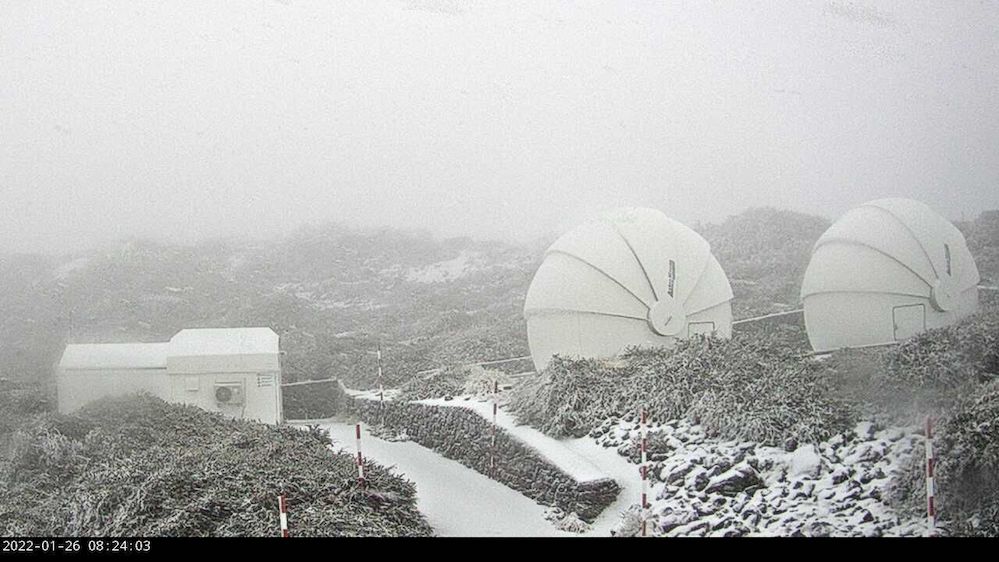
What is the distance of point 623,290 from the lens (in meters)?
6.71

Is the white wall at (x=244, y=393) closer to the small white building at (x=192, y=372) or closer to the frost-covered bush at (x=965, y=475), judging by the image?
the small white building at (x=192, y=372)

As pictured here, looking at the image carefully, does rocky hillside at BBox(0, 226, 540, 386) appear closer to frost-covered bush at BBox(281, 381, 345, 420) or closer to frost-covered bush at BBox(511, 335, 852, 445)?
frost-covered bush at BBox(281, 381, 345, 420)

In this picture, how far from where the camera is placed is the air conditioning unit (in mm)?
5676

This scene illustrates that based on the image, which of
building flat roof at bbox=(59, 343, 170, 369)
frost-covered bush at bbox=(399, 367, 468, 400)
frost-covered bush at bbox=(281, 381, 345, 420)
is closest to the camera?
building flat roof at bbox=(59, 343, 170, 369)

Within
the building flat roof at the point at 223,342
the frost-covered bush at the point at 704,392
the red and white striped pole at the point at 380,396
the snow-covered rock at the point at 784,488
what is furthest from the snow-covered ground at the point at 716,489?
the building flat roof at the point at 223,342

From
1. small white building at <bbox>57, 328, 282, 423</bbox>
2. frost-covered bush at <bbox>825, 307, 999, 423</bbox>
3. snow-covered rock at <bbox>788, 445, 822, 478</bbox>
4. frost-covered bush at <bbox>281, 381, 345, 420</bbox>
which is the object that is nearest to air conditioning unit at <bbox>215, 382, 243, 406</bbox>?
small white building at <bbox>57, 328, 282, 423</bbox>

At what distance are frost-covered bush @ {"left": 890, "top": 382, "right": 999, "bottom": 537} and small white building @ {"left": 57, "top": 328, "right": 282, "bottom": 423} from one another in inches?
138

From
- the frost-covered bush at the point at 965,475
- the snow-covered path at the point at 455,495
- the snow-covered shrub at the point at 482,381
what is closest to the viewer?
the frost-covered bush at the point at 965,475

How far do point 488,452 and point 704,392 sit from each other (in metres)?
1.48

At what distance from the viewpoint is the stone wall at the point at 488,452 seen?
5.20 metres

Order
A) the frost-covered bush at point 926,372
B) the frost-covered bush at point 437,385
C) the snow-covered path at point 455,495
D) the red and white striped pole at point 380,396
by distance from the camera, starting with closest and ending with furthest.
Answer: the frost-covered bush at point 926,372
the snow-covered path at point 455,495
the red and white striped pole at point 380,396
the frost-covered bush at point 437,385

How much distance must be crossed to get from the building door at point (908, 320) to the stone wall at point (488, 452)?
1882 millimetres

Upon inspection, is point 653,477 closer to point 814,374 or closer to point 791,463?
point 791,463
